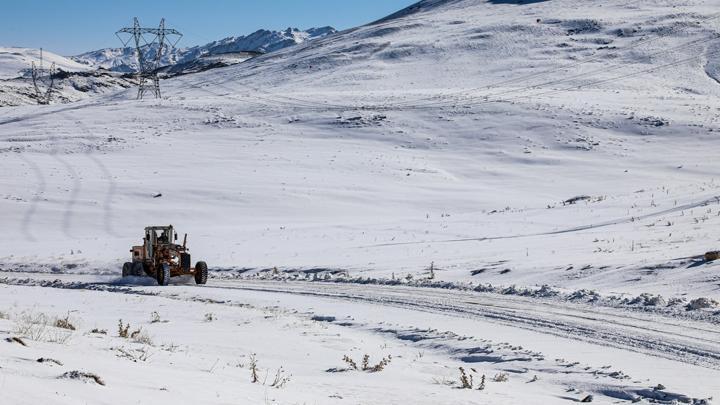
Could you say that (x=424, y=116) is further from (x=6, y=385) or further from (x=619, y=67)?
(x=6, y=385)

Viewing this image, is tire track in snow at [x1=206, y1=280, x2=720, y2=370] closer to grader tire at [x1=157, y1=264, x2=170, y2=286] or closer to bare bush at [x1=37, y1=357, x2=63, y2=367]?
grader tire at [x1=157, y1=264, x2=170, y2=286]

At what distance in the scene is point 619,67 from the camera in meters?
100

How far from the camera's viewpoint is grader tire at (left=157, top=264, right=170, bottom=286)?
23.0 meters

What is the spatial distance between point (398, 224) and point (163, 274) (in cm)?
1579

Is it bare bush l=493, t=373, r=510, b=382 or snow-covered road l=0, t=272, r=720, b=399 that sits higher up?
bare bush l=493, t=373, r=510, b=382

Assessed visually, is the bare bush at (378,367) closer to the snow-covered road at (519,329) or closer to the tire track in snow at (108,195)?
the snow-covered road at (519,329)

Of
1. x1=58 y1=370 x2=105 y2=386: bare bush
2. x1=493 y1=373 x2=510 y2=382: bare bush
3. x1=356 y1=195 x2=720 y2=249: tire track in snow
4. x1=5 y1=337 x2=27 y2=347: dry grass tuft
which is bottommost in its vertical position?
x1=356 y1=195 x2=720 y2=249: tire track in snow

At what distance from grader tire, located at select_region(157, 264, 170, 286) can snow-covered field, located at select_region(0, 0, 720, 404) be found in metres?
0.75

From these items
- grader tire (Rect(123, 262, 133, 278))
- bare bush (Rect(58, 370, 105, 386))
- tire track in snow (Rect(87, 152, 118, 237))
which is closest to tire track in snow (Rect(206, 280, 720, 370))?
grader tire (Rect(123, 262, 133, 278))

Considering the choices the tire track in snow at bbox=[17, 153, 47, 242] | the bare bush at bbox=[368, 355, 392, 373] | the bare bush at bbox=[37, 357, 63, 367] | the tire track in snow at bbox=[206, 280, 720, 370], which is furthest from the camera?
the tire track in snow at bbox=[17, 153, 47, 242]

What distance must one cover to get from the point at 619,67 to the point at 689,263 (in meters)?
87.6

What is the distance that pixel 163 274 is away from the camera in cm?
2305

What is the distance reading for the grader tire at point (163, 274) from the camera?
23016mm

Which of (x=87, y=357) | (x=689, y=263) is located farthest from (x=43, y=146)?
(x=87, y=357)
